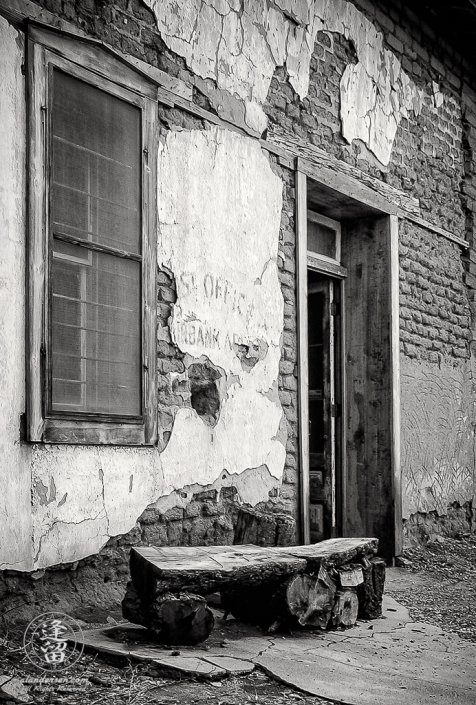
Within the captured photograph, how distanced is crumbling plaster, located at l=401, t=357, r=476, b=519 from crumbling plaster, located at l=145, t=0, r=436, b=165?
77.0 inches

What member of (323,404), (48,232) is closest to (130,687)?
(48,232)

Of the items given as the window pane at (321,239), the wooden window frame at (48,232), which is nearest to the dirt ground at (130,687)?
the wooden window frame at (48,232)

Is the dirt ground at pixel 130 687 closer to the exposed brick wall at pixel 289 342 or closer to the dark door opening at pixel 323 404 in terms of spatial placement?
the exposed brick wall at pixel 289 342

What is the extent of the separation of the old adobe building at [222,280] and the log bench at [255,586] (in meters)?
0.48

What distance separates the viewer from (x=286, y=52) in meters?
5.82

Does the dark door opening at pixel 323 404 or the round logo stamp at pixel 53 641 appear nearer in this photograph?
the round logo stamp at pixel 53 641

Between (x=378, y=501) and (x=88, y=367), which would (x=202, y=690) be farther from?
(x=378, y=501)

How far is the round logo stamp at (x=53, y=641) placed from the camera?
3367mm

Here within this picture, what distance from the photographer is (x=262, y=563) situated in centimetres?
391

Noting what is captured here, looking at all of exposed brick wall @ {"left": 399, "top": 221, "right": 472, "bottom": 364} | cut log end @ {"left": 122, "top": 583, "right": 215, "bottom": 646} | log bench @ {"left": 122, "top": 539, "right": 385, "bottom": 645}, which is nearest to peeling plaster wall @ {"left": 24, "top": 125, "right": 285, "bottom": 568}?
log bench @ {"left": 122, "top": 539, "right": 385, "bottom": 645}

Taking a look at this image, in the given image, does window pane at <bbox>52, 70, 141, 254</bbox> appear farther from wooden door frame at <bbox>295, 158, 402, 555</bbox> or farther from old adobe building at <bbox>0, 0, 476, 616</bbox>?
wooden door frame at <bbox>295, 158, 402, 555</bbox>

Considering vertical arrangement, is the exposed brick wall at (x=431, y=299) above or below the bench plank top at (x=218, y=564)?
above

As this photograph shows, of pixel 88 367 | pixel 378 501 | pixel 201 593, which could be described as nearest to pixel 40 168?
pixel 88 367

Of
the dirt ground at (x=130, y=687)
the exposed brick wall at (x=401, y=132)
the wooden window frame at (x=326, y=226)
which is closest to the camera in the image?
the dirt ground at (x=130, y=687)
